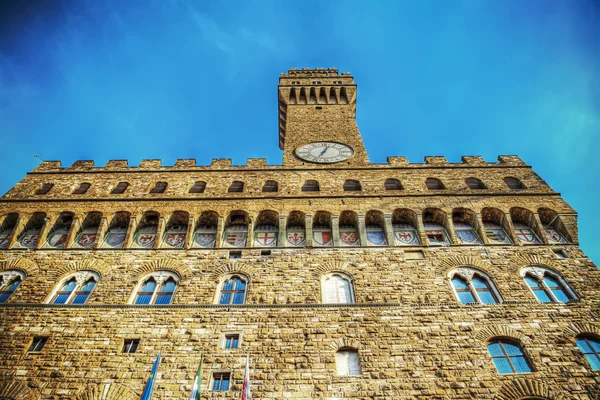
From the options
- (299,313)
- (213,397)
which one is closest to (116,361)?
(213,397)

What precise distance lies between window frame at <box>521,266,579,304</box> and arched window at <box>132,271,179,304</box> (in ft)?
32.0

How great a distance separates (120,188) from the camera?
1511 cm

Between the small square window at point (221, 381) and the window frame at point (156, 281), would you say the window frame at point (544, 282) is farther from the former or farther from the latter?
the window frame at point (156, 281)

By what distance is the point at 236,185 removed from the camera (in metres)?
15.2

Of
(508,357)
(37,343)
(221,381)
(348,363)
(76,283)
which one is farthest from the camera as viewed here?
(76,283)

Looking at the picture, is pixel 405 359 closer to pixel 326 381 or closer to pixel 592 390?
pixel 326 381

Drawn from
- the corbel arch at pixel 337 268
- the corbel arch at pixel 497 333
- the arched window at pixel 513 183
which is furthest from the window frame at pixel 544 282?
the corbel arch at pixel 337 268

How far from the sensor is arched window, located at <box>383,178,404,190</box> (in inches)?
593

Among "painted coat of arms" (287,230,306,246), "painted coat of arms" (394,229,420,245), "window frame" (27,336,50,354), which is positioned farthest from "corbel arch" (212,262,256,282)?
"painted coat of arms" (394,229,420,245)

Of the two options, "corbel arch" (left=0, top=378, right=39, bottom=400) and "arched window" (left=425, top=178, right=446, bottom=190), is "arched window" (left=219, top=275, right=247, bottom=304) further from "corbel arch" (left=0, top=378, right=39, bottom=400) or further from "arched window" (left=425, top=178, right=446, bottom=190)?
"arched window" (left=425, top=178, right=446, bottom=190)

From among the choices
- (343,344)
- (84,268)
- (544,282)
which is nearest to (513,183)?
(544,282)

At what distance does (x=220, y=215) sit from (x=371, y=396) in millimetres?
7375

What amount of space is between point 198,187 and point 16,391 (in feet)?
26.9

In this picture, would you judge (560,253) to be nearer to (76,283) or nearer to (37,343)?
(76,283)
